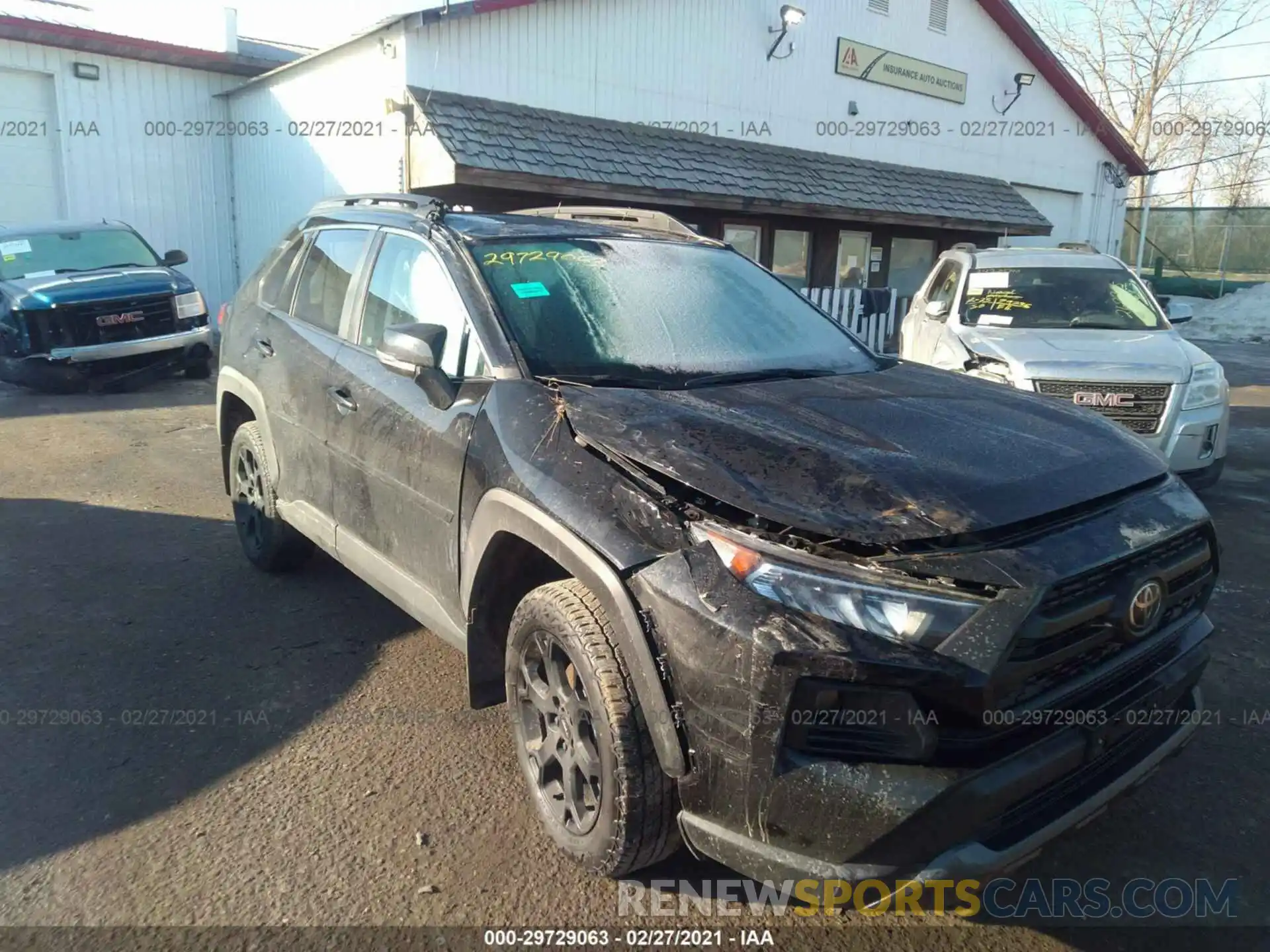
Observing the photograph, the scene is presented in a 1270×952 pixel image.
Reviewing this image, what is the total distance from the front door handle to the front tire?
4.25ft

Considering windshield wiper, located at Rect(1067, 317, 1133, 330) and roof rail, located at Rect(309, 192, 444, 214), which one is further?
windshield wiper, located at Rect(1067, 317, 1133, 330)

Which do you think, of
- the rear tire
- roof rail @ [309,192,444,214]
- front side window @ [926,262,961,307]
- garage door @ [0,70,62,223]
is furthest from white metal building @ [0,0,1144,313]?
the rear tire

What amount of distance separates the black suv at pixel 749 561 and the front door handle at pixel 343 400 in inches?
0.4

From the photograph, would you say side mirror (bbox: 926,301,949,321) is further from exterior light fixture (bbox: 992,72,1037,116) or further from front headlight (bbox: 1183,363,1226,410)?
exterior light fixture (bbox: 992,72,1037,116)

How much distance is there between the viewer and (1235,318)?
79.1 feet

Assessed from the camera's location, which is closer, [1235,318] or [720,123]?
[720,123]

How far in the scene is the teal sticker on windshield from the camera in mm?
3334

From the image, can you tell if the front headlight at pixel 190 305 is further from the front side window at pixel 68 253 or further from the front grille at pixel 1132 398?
the front grille at pixel 1132 398

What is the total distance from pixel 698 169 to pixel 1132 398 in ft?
25.1

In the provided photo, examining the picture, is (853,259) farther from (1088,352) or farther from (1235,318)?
(1235,318)

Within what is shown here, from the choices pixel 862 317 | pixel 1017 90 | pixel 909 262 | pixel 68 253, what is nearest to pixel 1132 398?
pixel 862 317

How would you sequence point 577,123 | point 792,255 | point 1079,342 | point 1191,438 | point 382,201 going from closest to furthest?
point 382,201 < point 1191,438 < point 1079,342 < point 577,123 < point 792,255

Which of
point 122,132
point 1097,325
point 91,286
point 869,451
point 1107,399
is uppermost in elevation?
point 122,132

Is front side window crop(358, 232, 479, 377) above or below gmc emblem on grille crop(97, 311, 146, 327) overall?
above
